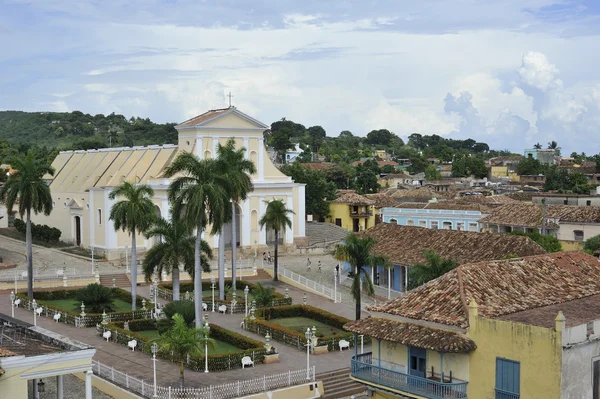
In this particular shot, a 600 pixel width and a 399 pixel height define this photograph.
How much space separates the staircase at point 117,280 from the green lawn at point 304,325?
11.8 m

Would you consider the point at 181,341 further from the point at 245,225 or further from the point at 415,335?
Result: the point at 245,225

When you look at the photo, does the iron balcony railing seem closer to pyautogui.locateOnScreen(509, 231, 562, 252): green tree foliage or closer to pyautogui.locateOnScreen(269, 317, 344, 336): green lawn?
pyautogui.locateOnScreen(269, 317, 344, 336): green lawn

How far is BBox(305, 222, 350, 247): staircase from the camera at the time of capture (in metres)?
63.0

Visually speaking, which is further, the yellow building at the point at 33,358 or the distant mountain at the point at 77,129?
the distant mountain at the point at 77,129

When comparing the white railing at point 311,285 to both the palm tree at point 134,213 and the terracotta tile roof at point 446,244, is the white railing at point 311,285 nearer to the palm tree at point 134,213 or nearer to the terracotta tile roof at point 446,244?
the terracotta tile roof at point 446,244

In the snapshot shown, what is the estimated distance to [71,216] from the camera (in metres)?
61.0

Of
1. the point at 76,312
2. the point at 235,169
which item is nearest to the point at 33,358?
the point at 76,312

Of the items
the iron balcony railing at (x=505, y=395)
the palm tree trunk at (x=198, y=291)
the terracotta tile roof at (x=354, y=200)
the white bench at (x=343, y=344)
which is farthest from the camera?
the terracotta tile roof at (x=354, y=200)

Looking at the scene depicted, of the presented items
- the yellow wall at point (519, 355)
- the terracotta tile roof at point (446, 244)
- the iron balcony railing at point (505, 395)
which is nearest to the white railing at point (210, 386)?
the yellow wall at point (519, 355)

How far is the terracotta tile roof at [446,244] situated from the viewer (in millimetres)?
39906

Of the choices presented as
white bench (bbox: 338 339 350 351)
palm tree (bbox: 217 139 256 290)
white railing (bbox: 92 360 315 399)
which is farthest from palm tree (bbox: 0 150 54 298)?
white bench (bbox: 338 339 350 351)

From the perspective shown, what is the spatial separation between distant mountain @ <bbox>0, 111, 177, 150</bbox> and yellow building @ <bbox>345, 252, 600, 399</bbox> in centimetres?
11036

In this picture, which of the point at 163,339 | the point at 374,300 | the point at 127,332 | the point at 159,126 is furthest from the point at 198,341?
the point at 159,126

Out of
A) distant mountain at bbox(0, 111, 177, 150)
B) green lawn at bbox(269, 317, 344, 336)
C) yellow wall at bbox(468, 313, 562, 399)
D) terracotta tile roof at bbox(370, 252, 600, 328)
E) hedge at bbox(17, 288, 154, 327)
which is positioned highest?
distant mountain at bbox(0, 111, 177, 150)
